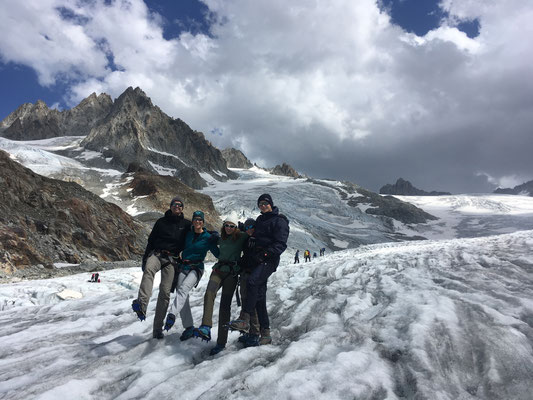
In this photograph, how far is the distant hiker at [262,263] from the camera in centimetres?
531

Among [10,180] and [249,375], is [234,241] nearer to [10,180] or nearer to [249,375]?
[249,375]

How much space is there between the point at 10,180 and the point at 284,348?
3288 centimetres

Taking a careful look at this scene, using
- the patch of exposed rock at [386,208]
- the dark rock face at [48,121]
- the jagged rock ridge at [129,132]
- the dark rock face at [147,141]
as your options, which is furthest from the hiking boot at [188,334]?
the dark rock face at [48,121]

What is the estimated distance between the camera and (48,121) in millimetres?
185250

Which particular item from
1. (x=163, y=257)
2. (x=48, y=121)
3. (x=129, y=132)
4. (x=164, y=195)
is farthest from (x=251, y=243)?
(x=48, y=121)

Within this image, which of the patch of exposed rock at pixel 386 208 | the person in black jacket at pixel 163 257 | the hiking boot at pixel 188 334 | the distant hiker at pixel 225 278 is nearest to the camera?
the distant hiker at pixel 225 278

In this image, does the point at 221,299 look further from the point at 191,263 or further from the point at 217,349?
the point at 191,263

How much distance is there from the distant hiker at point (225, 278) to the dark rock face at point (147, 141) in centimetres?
13567

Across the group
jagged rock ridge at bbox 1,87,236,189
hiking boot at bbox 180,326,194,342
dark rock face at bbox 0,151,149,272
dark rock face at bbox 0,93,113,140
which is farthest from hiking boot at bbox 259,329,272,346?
dark rock face at bbox 0,93,113,140

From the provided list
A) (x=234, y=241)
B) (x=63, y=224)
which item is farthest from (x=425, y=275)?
(x=63, y=224)

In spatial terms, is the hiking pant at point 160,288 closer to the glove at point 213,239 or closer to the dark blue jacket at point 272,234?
the glove at point 213,239

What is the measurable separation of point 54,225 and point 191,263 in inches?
1068

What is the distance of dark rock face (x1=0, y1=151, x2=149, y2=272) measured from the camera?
20594 millimetres

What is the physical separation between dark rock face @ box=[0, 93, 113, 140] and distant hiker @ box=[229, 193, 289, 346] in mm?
213861
